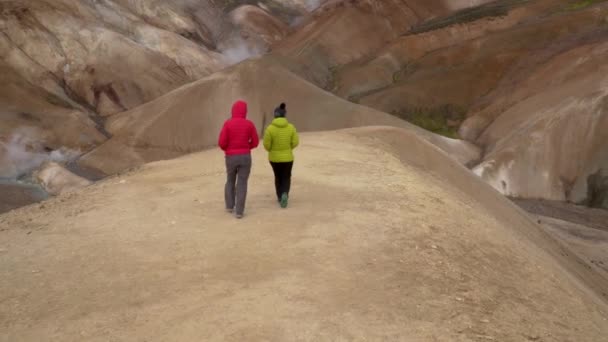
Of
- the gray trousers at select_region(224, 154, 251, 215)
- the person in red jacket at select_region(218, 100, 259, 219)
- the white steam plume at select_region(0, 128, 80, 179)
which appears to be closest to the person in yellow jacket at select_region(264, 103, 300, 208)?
the person in red jacket at select_region(218, 100, 259, 219)

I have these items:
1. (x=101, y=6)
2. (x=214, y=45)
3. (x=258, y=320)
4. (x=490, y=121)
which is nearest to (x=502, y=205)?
(x=258, y=320)

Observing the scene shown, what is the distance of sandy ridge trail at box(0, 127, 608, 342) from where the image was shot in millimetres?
5230

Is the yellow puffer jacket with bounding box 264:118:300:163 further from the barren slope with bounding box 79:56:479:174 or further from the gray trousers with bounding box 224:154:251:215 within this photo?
the barren slope with bounding box 79:56:479:174

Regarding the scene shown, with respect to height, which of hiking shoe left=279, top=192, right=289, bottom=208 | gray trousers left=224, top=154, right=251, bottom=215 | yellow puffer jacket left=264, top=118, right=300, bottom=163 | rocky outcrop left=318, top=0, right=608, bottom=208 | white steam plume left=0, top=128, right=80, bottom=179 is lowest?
white steam plume left=0, top=128, right=80, bottom=179

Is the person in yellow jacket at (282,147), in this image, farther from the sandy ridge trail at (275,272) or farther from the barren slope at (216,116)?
the barren slope at (216,116)

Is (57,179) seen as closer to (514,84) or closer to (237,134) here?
(237,134)

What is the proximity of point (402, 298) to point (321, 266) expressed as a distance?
3.31 ft

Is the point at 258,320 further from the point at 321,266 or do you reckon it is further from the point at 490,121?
the point at 490,121

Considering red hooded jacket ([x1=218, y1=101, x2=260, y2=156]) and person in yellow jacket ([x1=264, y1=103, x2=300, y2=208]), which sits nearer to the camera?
red hooded jacket ([x1=218, y1=101, x2=260, y2=156])

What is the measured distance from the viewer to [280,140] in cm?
873

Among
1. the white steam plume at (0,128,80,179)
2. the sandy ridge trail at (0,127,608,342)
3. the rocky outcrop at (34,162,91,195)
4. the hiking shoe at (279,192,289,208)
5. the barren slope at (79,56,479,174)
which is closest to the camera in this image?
the sandy ridge trail at (0,127,608,342)

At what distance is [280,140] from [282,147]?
10 cm

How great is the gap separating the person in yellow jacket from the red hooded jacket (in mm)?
411

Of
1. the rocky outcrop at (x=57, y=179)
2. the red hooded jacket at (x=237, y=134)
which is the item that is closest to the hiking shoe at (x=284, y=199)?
the red hooded jacket at (x=237, y=134)
